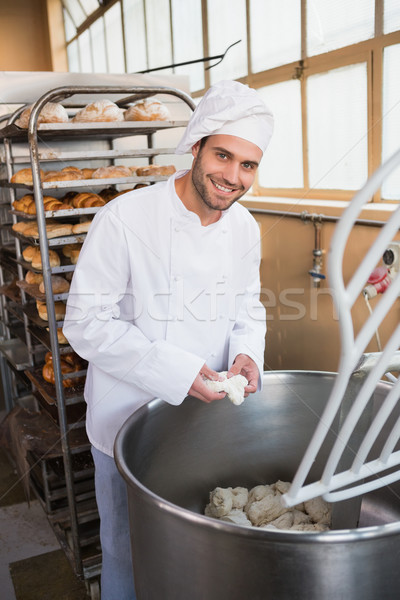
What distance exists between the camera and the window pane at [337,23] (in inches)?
98.5

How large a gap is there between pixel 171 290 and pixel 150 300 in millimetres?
62

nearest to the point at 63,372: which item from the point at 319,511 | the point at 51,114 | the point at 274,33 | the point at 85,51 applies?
the point at 51,114

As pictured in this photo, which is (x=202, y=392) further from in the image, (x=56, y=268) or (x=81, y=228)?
(x=81, y=228)

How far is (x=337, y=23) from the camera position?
266 cm

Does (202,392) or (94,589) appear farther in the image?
(94,589)

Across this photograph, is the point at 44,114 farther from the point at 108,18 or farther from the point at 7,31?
the point at 7,31

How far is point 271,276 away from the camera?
10.6 feet

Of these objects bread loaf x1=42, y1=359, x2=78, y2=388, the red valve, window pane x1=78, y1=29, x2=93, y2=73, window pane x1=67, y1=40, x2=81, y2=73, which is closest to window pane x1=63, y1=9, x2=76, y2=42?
window pane x1=67, y1=40, x2=81, y2=73

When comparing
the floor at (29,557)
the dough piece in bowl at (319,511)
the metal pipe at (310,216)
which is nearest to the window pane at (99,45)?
the metal pipe at (310,216)

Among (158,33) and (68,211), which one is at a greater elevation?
(158,33)

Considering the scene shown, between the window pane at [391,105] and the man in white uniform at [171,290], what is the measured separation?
116 cm

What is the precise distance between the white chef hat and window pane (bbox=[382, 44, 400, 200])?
1.29 m

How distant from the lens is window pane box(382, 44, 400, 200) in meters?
2.38

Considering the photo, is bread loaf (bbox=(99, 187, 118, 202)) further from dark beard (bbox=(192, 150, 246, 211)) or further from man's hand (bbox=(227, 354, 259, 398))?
man's hand (bbox=(227, 354, 259, 398))
